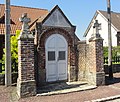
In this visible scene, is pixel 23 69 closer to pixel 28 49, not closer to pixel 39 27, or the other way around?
pixel 28 49

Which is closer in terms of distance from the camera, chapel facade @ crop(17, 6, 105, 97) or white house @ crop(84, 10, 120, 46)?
chapel facade @ crop(17, 6, 105, 97)

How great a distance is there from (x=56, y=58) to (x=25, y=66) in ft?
10.00

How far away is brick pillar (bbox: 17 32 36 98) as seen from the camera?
8.12m

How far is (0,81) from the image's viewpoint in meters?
10.6

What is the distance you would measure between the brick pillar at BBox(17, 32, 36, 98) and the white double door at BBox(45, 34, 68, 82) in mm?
2406

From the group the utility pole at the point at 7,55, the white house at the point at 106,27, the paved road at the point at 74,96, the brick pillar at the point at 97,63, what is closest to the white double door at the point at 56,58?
the brick pillar at the point at 97,63

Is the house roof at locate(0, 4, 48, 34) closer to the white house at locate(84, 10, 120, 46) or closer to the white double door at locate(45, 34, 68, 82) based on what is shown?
the white double door at locate(45, 34, 68, 82)

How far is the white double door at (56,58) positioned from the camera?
10.7 m

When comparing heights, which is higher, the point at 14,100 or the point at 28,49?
the point at 28,49

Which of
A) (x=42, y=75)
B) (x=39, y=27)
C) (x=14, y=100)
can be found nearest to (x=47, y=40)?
(x=39, y=27)

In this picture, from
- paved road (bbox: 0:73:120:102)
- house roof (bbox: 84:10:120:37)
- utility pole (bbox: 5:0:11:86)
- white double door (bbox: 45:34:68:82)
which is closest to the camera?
paved road (bbox: 0:73:120:102)

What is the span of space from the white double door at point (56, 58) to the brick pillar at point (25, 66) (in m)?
2.41

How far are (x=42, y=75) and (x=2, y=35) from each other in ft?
30.0

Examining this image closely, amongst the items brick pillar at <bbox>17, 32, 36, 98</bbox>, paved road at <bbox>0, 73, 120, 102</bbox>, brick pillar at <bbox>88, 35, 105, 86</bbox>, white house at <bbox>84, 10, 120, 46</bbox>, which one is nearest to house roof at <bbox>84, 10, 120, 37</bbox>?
white house at <bbox>84, 10, 120, 46</bbox>
